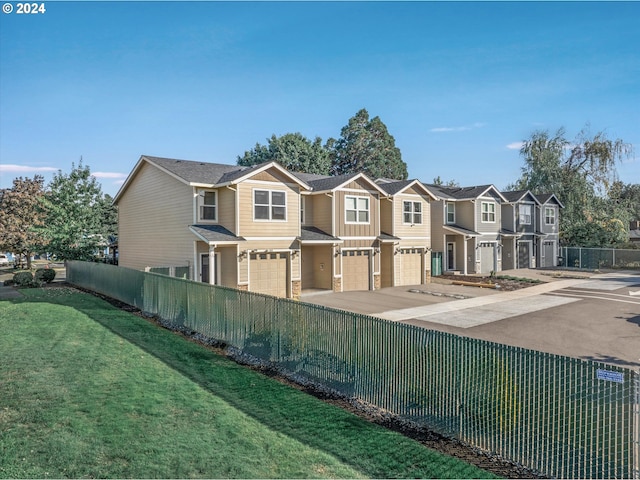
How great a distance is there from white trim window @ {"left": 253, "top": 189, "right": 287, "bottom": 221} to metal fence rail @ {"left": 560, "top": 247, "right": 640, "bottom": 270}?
32125 millimetres

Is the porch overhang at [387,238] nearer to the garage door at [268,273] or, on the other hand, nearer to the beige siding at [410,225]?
the beige siding at [410,225]

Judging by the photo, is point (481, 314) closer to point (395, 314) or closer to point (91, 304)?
point (395, 314)

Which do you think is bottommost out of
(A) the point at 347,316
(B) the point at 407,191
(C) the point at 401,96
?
(A) the point at 347,316

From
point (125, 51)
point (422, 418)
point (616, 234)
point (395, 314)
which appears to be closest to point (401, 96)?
point (395, 314)

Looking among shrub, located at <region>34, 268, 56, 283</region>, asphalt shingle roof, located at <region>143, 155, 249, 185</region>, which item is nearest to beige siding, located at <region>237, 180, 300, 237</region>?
asphalt shingle roof, located at <region>143, 155, 249, 185</region>

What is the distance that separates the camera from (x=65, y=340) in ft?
36.9

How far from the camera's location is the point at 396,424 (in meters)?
7.25

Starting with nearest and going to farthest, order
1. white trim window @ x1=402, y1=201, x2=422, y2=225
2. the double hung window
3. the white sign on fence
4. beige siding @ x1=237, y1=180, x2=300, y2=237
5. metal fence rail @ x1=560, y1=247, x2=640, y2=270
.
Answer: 1. the white sign on fence
2. beige siding @ x1=237, y1=180, x2=300, y2=237
3. white trim window @ x1=402, y1=201, x2=422, y2=225
4. metal fence rail @ x1=560, y1=247, x2=640, y2=270
5. the double hung window

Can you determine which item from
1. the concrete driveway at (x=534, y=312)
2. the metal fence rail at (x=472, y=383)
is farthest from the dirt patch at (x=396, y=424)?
the concrete driveway at (x=534, y=312)

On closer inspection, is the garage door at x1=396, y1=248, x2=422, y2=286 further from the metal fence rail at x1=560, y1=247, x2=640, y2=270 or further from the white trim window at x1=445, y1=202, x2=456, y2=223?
the metal fence rail at x1=560, y1=247, x2=640, y2=270

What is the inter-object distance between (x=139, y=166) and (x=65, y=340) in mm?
14761

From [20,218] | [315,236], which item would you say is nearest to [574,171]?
[315,236]

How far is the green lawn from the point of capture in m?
5.31

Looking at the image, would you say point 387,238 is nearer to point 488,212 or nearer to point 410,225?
point 410,225
